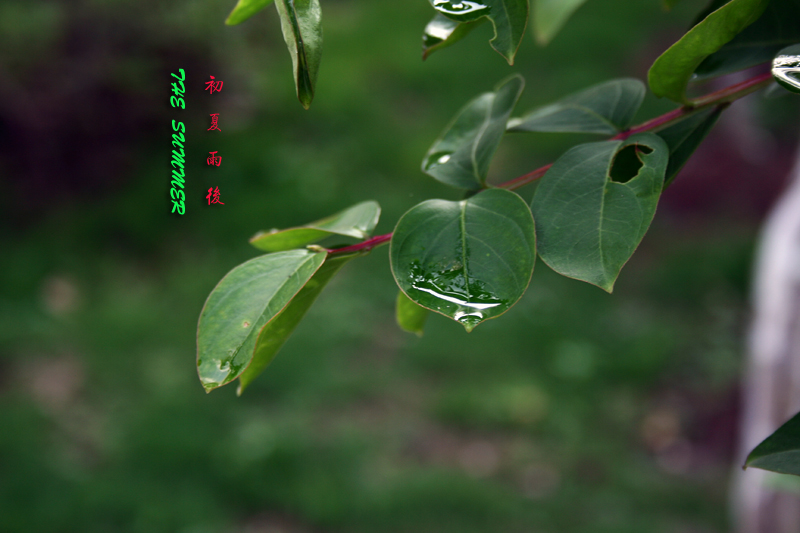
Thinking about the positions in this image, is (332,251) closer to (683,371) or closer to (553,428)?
(553,428)

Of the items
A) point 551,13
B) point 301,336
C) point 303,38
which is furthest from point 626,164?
point 301,336

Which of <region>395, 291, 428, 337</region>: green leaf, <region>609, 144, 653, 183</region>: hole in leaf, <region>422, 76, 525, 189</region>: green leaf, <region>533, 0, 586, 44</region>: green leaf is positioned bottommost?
<region>395, 291, 428, 337</region>: green leaf

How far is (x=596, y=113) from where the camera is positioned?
612mm

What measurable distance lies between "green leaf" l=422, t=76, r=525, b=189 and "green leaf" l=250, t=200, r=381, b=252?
2.7 inches

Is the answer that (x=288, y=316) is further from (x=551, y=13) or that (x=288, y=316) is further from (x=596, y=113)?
(x=551, y=13)

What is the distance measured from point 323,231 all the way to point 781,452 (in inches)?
15.1

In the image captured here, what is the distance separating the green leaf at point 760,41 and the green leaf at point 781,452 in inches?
11.3

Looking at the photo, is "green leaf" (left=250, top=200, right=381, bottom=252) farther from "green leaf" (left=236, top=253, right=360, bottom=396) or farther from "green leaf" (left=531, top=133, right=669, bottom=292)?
"green leaf" (left=531, top=133, right=669, bottom=292)

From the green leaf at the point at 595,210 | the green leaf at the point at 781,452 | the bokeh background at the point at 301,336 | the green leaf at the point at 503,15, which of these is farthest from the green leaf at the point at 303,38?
the bokeh background at the point at 301,336

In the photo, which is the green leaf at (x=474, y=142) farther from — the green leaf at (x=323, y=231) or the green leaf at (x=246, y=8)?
the green leaf at (x=246, y=8)

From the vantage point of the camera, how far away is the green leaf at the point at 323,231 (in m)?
0.57

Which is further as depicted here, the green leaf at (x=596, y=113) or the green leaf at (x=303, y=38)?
the green leaf at (x=596, y=113)

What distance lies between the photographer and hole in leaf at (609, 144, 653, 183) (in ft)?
1.68

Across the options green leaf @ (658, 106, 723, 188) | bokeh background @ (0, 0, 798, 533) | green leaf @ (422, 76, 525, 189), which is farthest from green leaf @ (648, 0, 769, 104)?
bokeh background @ (0, 0, 798, 533)
